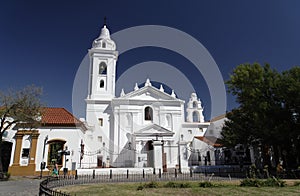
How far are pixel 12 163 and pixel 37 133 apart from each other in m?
3.30

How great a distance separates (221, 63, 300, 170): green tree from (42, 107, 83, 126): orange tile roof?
15.8 meters

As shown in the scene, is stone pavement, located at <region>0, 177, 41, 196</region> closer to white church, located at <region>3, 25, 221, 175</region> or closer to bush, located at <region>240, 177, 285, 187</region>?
white church, located at <region>3, 25, 221, 175</region>

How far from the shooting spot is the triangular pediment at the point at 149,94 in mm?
32969

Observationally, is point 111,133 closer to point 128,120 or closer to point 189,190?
point 128,120

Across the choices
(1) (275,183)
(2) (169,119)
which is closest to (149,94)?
(2) (169,119)

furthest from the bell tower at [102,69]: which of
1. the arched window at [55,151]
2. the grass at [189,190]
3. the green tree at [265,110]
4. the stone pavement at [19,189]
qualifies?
the grass at [189,190]

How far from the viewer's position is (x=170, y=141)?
2791 cm

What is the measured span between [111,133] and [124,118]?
277 centimetres

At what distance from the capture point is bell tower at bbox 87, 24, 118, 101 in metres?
33.2

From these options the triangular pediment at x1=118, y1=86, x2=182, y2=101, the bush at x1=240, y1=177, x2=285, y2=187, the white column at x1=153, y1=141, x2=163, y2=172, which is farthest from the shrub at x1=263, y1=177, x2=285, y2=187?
the triangular pediment at x1=118, y1=86, x2=182, y2=101

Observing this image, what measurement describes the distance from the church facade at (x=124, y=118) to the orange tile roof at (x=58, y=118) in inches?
211

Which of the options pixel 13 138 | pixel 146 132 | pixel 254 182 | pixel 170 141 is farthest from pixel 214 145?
pixel 13 138

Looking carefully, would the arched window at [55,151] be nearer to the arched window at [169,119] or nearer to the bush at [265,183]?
the arched window at [169,119]

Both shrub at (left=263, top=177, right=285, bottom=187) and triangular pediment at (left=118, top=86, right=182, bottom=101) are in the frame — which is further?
triangular pediment at (left=118, top=86, right=182, bottom=101)
